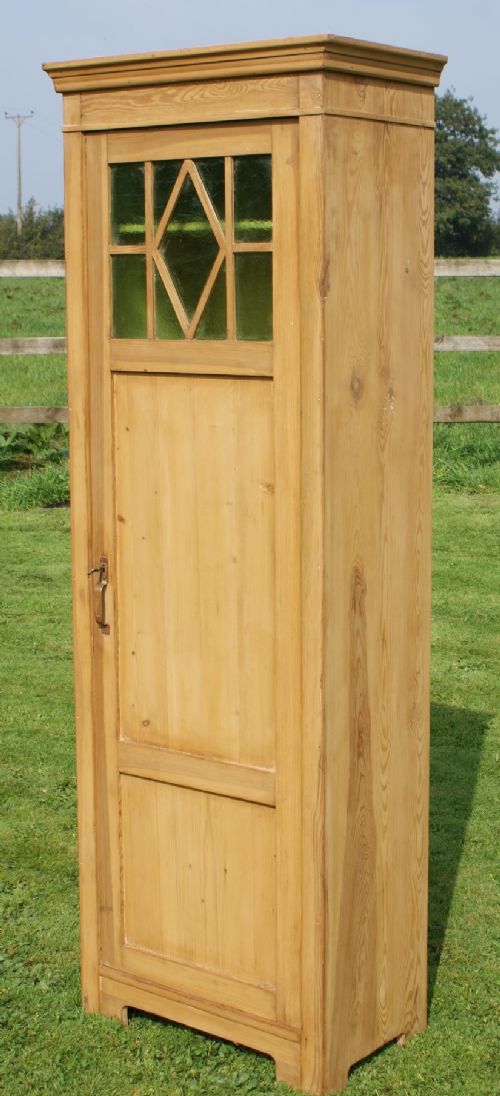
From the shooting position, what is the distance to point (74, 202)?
353cm

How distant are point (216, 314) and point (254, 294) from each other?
0.40ft

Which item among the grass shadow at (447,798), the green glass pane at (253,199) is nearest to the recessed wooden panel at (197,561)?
the green glass pane at (253,199)

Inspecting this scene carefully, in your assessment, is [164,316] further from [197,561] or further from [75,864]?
[75,864]

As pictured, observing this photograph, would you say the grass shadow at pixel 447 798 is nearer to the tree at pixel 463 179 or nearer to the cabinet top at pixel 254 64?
the cabinet top at pixel 254 64

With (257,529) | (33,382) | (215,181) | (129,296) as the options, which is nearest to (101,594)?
(257,529)

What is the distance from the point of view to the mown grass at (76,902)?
3.67 meters

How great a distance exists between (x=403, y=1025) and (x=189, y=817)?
0.82 metres

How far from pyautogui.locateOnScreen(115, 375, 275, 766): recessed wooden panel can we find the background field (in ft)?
2.78

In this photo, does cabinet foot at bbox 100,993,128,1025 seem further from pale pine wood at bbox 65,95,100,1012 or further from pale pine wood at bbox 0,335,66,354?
pale pine wood at bbox 0,335,66,354

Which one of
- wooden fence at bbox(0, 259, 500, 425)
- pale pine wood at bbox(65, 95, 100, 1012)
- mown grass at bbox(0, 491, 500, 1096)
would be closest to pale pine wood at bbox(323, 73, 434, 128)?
pale pine wood at bbox(65, 95, 100, 1012)

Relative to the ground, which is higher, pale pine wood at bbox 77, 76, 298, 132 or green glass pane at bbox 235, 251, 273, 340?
pale pine wood at bbox 77, 76, 298, 132

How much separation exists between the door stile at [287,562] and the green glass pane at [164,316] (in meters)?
0.33

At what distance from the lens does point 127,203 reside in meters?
3.48

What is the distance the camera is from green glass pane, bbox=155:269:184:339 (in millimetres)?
3463
